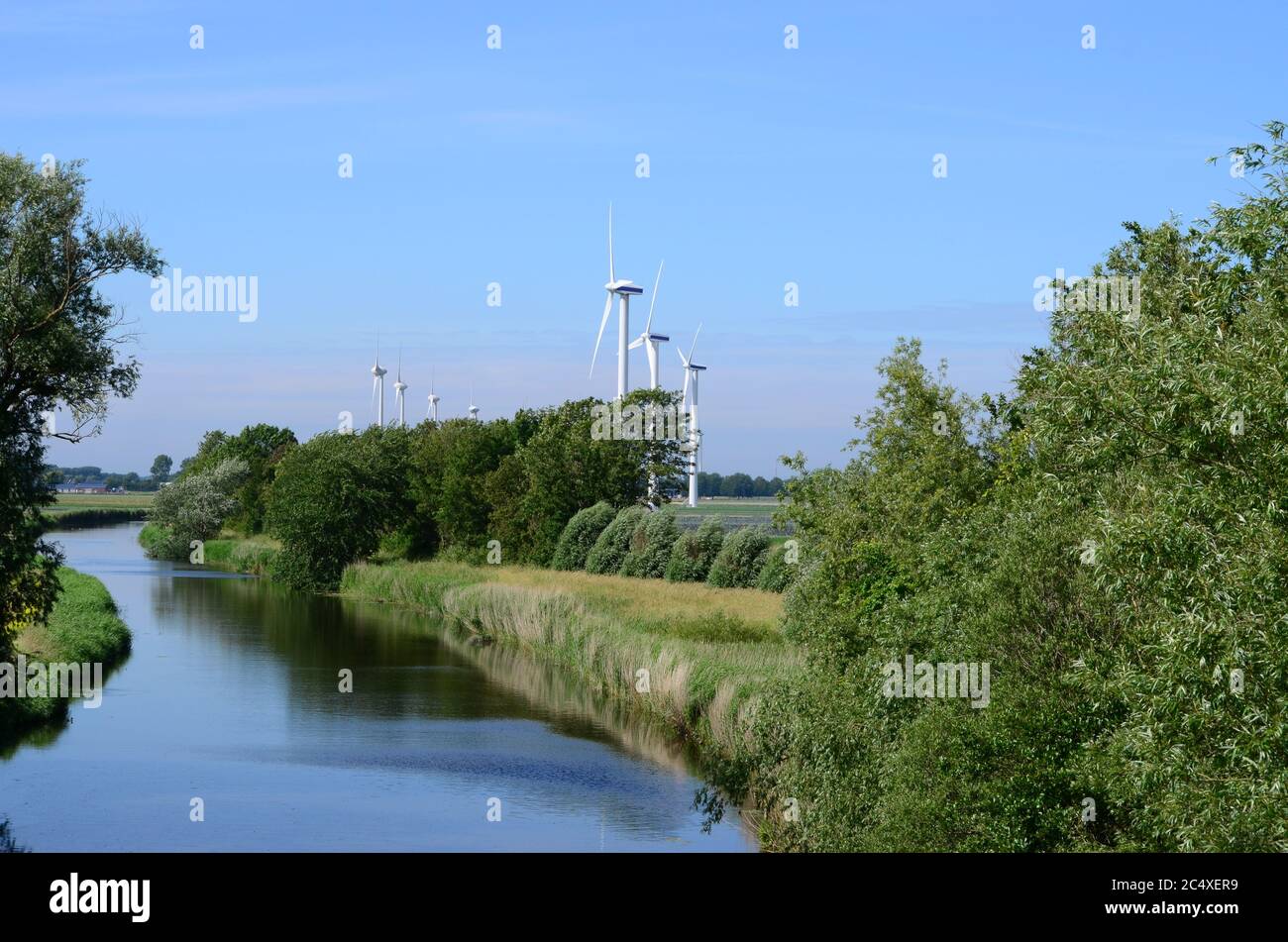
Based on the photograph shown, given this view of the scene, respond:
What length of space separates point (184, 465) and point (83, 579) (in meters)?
92.4

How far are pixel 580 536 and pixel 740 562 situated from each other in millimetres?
16698

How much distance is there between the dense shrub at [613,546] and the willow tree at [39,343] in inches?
1573

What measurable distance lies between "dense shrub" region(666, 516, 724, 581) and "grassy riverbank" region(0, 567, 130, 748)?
23749 mm

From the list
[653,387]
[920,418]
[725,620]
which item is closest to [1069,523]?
[920,418]

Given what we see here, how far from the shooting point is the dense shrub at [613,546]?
222ft

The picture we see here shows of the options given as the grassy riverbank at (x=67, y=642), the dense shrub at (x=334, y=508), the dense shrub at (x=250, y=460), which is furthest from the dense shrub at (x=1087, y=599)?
the dense shrub at (x=250, y=460)

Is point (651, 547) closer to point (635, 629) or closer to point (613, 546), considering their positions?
point (613, 546)

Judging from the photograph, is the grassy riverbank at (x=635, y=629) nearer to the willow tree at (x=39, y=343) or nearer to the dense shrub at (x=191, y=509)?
the willow tree at (x=39, y=343)

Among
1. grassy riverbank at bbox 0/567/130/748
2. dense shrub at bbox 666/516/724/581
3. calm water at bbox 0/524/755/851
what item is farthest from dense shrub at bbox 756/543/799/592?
grassy riverbank at bbox 0/567/130/748

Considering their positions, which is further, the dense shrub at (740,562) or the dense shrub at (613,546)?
the dense shrub at (613,546)

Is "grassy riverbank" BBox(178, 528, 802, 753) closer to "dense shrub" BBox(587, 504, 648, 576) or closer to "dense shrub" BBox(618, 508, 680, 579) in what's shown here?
"dense shrub" BBox(587, 504, 648, 576)

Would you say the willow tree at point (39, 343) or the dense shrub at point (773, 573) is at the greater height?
the willow tree at point (39, 343)

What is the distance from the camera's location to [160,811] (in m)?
26.8

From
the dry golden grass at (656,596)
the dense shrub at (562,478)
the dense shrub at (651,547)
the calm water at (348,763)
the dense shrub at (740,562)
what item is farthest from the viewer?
the dense shrub at (562,478)
